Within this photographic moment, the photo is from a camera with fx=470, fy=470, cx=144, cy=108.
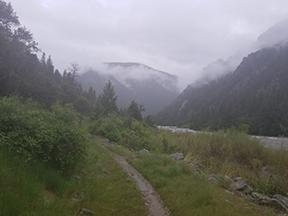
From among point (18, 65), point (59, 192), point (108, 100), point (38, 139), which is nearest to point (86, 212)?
point (59, 192)

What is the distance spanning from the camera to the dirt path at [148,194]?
43.2ft

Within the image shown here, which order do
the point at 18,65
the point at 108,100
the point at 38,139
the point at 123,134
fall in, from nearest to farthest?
the point at 38,139, the point at 123,134, the point at 18,65, the point at 108,100

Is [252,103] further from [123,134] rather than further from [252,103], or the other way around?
[123,134]

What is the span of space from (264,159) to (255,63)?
170 m

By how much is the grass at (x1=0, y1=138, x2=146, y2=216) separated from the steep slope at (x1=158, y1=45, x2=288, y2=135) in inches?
3236

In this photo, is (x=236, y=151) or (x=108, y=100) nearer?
(x=236, y=151)

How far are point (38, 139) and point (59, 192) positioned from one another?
1839 mm

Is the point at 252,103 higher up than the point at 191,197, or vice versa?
the point at 252,103

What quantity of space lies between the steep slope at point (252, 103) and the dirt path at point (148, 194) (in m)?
77.4

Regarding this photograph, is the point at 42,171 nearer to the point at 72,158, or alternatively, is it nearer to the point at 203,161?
the point at 72,158

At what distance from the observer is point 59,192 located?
485 inches

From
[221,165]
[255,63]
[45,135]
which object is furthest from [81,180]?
[255,63]

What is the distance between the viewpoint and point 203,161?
28484mm

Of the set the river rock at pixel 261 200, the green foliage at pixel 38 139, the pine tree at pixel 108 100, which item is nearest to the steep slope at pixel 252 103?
the pine tree at pixel 108 100
